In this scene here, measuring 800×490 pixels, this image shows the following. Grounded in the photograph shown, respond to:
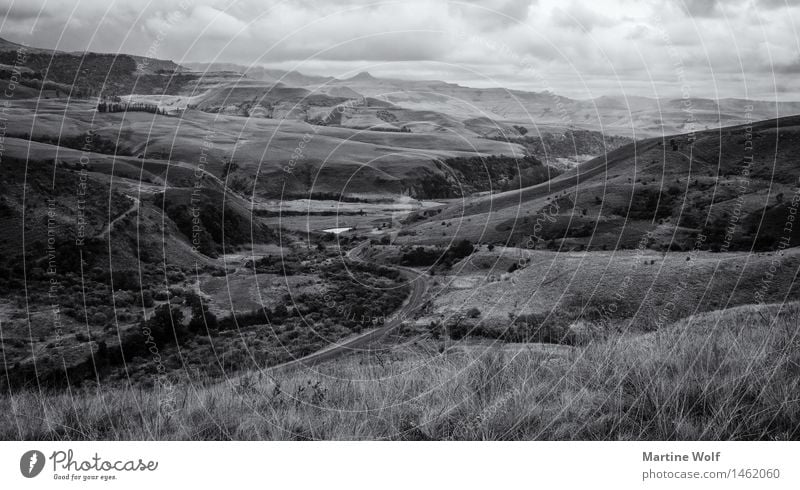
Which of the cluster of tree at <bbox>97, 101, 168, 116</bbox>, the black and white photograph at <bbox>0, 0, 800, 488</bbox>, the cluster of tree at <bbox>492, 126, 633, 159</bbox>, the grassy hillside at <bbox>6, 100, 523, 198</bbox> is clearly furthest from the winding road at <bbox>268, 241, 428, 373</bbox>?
the cluster of tree at <bbox>492, 126, 633, 159</bbox>

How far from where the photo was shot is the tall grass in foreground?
20.5ft

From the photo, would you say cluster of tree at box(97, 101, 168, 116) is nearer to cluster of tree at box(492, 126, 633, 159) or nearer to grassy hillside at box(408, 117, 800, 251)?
grassy hillside at box(408, 117, 800, 251)

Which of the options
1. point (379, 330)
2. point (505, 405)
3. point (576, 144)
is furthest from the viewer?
point (576, 144)

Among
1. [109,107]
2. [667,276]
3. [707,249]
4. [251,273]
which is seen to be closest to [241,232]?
[251,273]

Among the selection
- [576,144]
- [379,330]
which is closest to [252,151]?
[379,330]

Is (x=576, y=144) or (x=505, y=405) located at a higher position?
(x=576, y=144)

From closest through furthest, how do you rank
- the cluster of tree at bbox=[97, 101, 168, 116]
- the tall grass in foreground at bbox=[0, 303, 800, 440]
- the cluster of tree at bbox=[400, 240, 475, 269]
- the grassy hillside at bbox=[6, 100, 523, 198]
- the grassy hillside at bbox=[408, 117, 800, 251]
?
the tall grass in foreground at bbox=[0, 303, 800, 440]
the grassy hillside at bbox=[408, 117, 800, 251]
the cluster of tree at bbox=[400, 240, 475, 269]
the grassy hillside at bbox=[6, 100, 523, 198]
the cluster of tree at bbox=[97, 101, 168, 116]

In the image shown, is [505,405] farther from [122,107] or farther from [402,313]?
[122,107]

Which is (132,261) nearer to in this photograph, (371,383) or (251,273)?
(251,273)

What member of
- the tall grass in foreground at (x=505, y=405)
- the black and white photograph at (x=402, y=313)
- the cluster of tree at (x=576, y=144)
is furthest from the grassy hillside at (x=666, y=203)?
the cluster of tree at (x=576, y=144)

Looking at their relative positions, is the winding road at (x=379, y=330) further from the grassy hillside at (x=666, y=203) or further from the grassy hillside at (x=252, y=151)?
the grassy hillside at (x=252, y=151)

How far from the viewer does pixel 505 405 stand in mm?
6375

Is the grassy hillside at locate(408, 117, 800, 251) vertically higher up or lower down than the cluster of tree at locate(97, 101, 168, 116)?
lower down

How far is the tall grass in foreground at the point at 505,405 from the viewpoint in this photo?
245 inches
